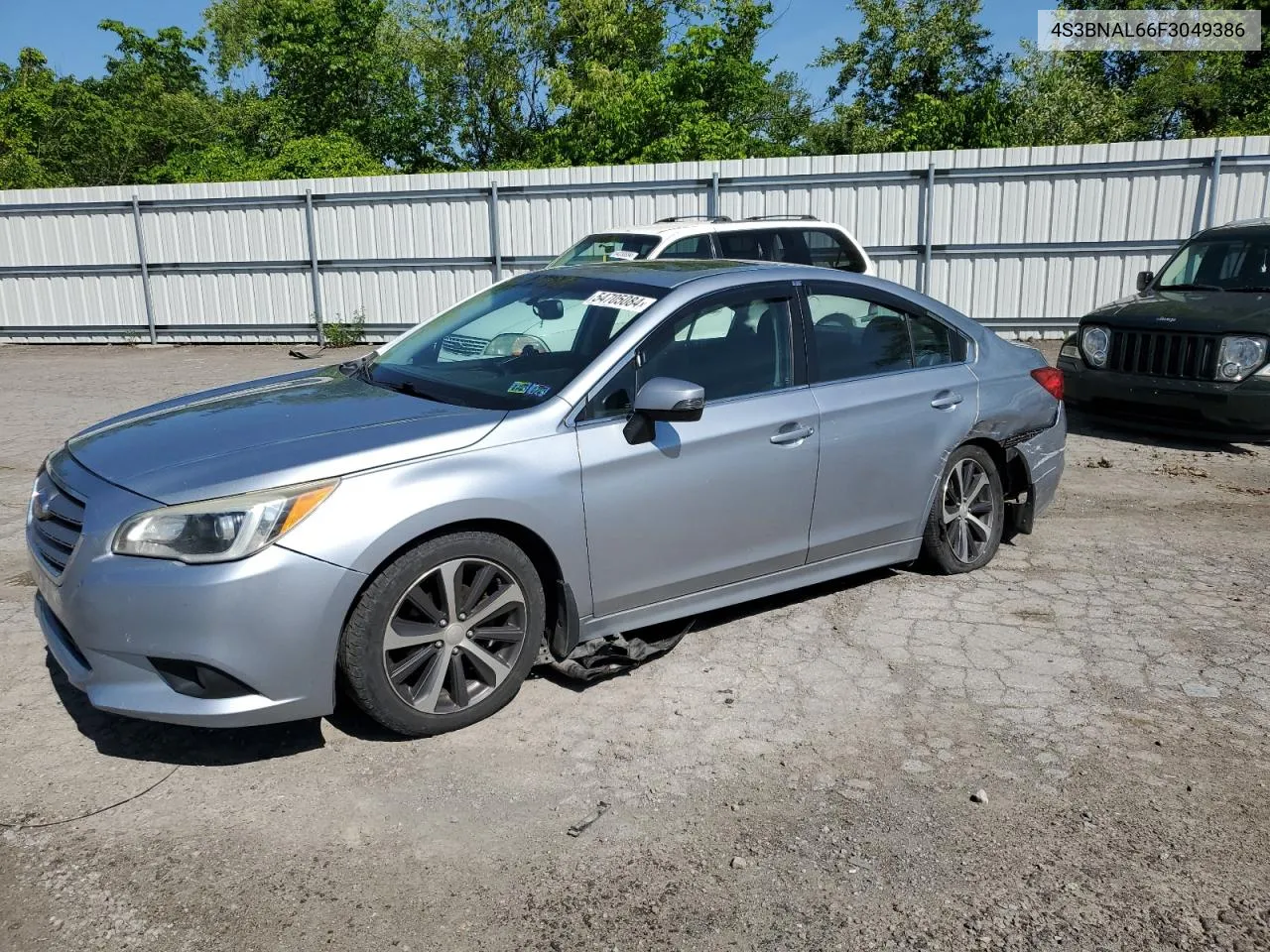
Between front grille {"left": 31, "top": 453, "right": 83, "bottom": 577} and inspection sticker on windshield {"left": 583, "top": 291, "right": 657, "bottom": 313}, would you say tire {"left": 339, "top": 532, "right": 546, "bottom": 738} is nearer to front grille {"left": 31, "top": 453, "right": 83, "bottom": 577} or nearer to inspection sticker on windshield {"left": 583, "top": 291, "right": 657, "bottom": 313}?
front grille {"left": 31, "top": 453, "right": 83, "bottom": 577}

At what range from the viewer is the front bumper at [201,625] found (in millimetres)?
3342

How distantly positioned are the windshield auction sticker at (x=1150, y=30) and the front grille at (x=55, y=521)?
1190 inches

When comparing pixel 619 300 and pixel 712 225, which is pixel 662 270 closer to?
pixel 619 300

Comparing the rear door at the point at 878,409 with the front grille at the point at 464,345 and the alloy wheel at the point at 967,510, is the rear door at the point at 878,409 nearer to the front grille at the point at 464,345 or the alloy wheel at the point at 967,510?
the alloy wheel at the point at 967,510

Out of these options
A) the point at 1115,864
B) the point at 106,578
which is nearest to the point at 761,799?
the point at 1115,864

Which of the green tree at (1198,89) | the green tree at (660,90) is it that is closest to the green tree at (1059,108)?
the green tree at (1198,89)

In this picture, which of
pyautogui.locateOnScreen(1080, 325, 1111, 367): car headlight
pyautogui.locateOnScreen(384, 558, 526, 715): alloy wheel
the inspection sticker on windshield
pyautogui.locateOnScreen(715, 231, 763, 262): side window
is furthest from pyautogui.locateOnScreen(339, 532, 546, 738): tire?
pyautogui.locateOnScreen(715, 231, 763, 262): side window

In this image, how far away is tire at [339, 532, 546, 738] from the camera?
3598 millimetres

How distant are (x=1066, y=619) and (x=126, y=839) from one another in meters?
3.95

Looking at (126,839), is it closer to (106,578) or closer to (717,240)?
(106,578)

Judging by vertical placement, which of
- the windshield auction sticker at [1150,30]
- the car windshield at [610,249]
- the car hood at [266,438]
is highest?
the windshield auction sticker at [1150,30]

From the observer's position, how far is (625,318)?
174 inches

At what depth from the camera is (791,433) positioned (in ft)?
15.1

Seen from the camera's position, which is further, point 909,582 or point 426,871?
point 909,582
